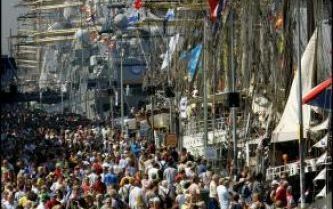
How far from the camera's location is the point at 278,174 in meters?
26.7

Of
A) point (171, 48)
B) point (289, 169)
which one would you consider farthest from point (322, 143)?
point (171, 48)

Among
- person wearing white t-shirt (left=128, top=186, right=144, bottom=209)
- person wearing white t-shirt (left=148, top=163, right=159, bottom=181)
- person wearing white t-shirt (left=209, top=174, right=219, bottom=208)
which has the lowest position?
person wearing white t-shirt (left=148, top=163, right=159, bottom=181)

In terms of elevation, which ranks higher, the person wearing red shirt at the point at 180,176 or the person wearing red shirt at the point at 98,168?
the person wearing red shirt at the point at 180,176

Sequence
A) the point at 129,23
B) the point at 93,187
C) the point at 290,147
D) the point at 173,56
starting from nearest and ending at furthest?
the point at 93,187 < the point at 290,147 < the point at 173,56 < the point at 129,23

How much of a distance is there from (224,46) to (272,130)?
1720 centimetres

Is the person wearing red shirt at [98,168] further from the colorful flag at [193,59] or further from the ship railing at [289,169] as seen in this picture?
the colorful flag at [193,59]

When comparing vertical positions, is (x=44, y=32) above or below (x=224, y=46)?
below

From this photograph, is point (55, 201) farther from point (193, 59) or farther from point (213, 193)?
point (193, 59)

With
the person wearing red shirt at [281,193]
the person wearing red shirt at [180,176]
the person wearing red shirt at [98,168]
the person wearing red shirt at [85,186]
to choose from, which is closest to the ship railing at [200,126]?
the person wearing red shirt at [98,168]

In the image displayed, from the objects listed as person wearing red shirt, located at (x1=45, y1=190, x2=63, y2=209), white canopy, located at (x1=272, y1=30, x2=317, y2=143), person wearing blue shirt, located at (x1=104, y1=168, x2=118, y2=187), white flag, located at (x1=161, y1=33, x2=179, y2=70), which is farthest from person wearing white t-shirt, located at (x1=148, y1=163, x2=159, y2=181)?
white flag, located at (x1=161, y1=33, x2=179, y2=70)

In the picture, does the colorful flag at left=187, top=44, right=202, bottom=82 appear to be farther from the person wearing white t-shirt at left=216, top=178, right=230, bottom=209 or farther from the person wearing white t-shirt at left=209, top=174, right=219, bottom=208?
the person wearing white t-shirt at left=216, top=178, right=230, bottom=209

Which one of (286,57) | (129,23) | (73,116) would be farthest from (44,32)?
(286,57)

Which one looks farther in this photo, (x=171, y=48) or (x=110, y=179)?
(x=171, y=48)

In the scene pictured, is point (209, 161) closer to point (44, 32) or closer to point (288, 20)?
point (288, 20)
